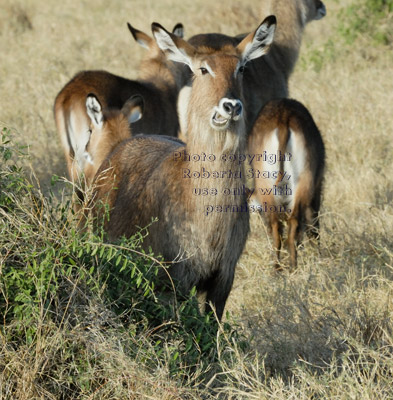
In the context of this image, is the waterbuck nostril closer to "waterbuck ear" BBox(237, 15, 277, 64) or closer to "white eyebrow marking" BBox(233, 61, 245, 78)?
"white eyebrow marking" BBox(233, 61, 245, 78)

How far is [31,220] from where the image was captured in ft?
11.4

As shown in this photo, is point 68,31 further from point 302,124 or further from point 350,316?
point 350,316

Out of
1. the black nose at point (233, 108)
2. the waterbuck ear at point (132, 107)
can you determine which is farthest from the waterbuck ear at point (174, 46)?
the waterbuck ear at point (132, 107)

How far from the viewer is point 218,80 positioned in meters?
3.97

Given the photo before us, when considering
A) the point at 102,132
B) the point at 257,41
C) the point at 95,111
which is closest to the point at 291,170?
the point at 102,132

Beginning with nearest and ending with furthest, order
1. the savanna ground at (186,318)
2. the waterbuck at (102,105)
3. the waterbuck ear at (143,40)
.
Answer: the savanna ground at (186,318) < the waterbuck at (102,105) < the waterbuck ear at (143,40)

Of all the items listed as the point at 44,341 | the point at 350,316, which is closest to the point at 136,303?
the point at 44,341

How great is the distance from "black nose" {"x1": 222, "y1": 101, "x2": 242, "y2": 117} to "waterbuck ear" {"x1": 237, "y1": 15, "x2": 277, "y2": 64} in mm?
537

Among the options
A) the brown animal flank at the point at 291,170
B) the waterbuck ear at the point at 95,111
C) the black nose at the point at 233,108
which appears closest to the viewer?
the black nose at the point at 233,108

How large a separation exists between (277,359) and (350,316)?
0.44m

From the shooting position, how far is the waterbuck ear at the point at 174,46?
4270 millimetres

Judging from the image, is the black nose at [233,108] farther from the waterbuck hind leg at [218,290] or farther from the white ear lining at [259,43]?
the waterbuck hind leg at [218,290]

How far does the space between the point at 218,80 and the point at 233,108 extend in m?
0.25

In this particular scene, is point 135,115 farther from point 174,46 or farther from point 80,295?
point 80,295
